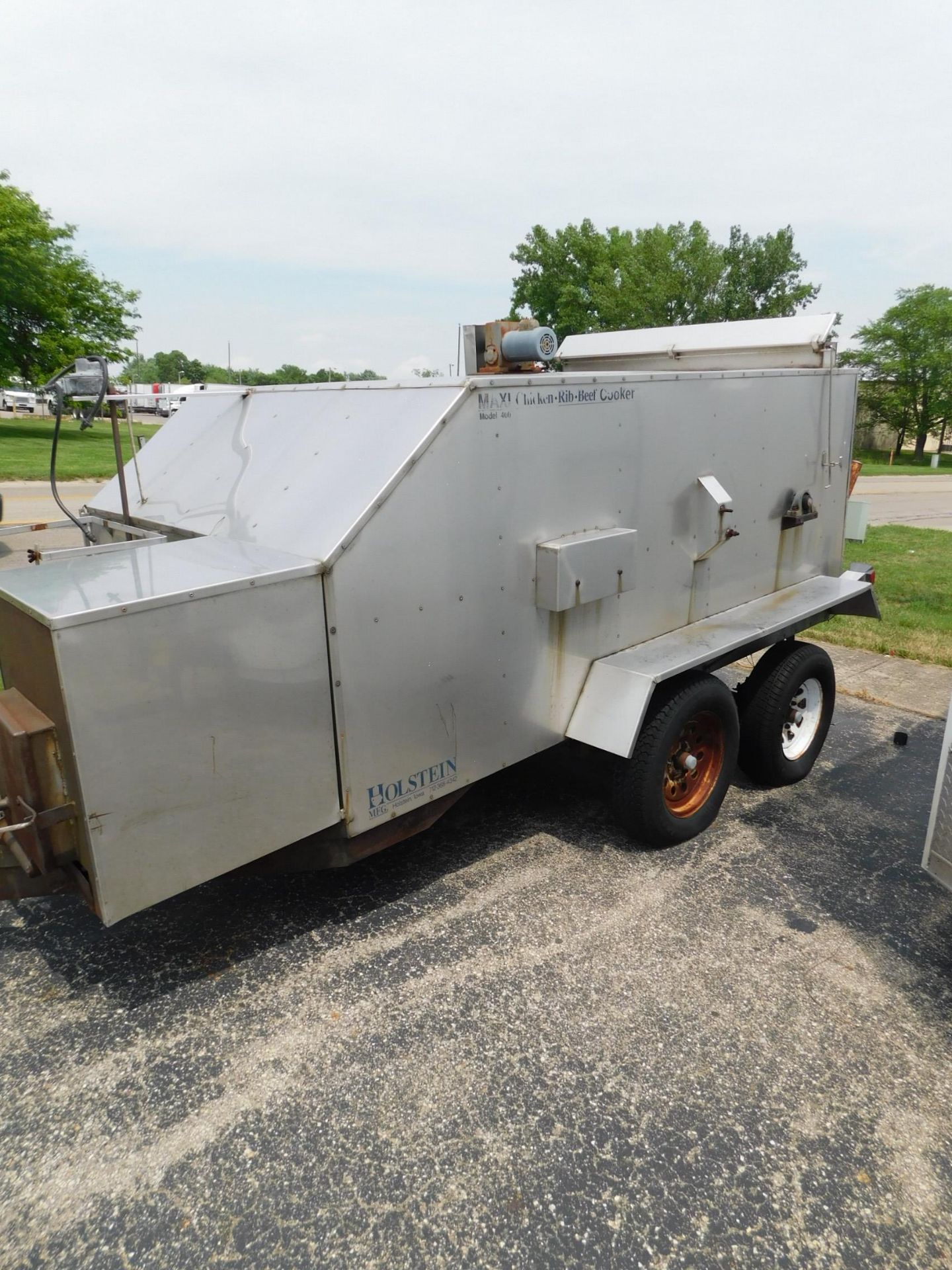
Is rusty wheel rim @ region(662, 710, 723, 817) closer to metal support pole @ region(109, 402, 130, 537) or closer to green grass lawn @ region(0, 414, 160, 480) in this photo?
metal support pole @ region(109, 402, 130, 537)

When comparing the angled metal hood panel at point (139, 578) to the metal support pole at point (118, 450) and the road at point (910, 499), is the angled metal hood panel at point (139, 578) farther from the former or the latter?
the road at point (910, 499)

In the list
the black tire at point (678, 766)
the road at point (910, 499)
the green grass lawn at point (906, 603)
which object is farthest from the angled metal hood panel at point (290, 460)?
the road at point (910, 499)

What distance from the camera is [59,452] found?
79.8 feet

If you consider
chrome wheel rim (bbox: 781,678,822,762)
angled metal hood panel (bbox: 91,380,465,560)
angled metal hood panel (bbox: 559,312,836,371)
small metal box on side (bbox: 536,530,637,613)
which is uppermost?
angled metal hood panel (bbox: 559,312,836,371)

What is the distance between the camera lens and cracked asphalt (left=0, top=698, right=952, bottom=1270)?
2287 millimetres

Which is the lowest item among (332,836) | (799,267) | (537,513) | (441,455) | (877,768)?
(877,768)

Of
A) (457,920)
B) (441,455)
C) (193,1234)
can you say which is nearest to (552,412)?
(441,455)

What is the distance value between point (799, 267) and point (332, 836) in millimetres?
38717

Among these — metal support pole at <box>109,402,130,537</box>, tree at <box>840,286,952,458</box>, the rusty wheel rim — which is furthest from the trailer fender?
tree at <box>840,286,952,458</box>

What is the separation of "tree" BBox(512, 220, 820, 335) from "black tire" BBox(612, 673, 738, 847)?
29404mm

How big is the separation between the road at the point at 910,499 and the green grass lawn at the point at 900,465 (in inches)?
45.5

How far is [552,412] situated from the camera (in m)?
3.41

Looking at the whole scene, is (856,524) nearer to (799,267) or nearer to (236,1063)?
(236,1063)

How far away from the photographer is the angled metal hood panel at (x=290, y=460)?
117 inches
